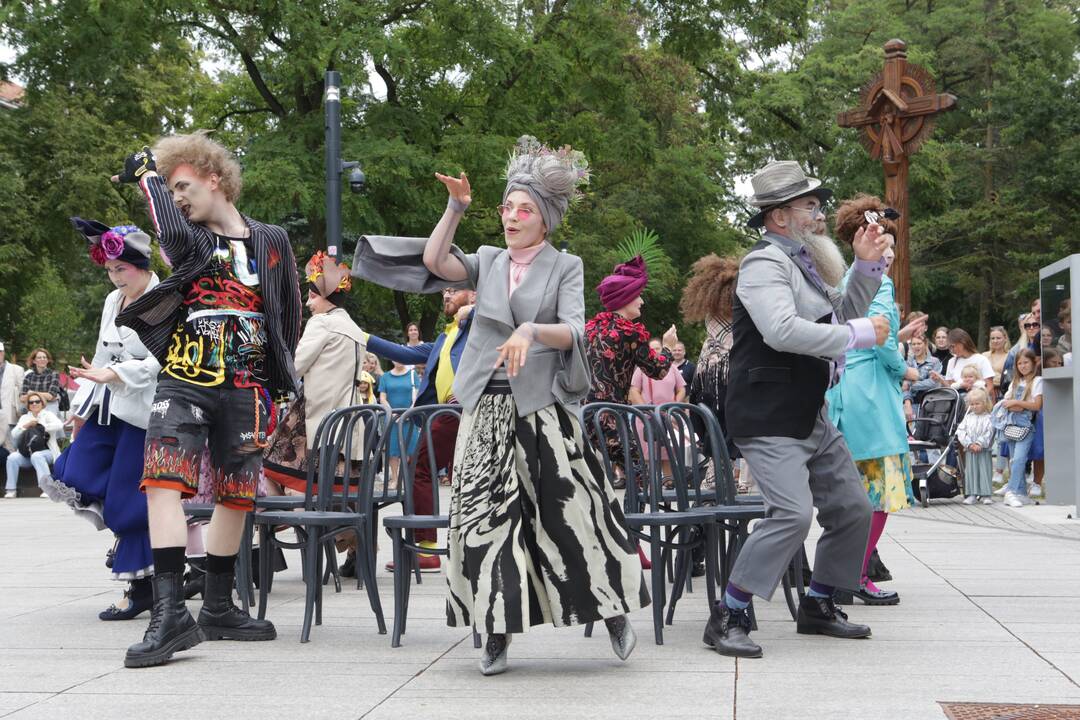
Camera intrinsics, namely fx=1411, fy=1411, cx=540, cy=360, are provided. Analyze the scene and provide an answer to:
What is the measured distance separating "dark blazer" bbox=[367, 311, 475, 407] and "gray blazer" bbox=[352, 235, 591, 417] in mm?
2014

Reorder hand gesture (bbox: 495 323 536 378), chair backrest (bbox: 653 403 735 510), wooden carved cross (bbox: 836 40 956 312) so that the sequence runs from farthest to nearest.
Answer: wooden carved cross (bbox: 836 40 956 312), chair backrest (bbox: 653 403 735 510), hand gesture (bbox: 495 323 536 378)

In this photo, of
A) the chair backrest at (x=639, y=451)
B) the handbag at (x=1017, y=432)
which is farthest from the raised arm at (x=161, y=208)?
the handbag at (x=1017, y=432)

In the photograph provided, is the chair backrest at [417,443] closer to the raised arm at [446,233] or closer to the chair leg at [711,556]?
the raised arm at [446,233]

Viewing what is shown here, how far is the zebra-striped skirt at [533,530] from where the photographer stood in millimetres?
5141

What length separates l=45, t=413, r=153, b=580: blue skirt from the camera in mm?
6730

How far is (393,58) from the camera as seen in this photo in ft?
63.3

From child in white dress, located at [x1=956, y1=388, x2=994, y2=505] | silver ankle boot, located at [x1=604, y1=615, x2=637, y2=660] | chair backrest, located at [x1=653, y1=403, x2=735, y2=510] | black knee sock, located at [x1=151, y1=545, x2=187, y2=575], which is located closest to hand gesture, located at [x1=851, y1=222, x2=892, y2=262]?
chair backrest, located at [x1=653, y1=403, x2=735, y2=510]

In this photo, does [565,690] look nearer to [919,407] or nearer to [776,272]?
[776,272]

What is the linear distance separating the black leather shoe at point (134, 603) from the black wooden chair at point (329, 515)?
0.61 meters

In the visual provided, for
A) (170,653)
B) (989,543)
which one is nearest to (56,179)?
(989,543)

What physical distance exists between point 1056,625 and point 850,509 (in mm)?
1189

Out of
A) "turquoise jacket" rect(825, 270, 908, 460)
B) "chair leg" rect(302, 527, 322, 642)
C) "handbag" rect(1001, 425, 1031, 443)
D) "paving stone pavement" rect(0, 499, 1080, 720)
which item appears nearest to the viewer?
"paving stone pavement" rect(0, 499, 1080, 720)

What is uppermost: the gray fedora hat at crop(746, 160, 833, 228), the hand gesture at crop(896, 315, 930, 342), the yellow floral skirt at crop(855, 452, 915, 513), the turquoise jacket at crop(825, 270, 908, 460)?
the gray fedora hat at crop(746, 160, 833, 228)

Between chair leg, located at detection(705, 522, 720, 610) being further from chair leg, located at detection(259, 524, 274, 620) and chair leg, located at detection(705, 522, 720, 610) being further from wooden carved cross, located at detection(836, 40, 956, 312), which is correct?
wooden carved cross, located at detection(836, 40, 956, 312)
